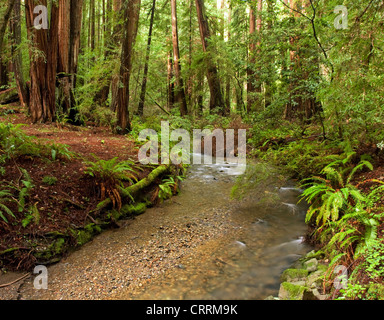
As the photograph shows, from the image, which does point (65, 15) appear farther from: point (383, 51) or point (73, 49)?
point (383, 51)

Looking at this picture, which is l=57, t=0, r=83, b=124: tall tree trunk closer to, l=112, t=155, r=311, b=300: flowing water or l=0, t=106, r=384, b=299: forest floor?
l=0, t=106, r=384, b=299: forest floor

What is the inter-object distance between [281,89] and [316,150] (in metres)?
3.49

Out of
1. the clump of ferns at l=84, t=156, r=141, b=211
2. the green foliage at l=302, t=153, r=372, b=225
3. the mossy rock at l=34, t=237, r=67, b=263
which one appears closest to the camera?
the mossy rock at l=34, t=237, r=67, b=263

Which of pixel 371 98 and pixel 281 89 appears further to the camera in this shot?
pixel 281 89

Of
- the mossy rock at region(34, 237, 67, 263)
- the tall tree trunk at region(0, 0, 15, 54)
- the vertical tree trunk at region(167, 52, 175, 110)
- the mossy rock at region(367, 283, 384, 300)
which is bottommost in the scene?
the mossy rock at region(34, 237, 67, 263)

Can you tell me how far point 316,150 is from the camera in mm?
6859

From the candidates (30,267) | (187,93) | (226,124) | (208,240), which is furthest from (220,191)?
(187,93)

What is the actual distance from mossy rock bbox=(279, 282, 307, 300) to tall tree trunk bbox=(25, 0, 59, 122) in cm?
952

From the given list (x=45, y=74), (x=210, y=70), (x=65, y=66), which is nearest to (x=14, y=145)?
(x=45, y=74)

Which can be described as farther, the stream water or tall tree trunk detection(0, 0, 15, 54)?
tall tree trunk detection(0, 0, 15, 54)

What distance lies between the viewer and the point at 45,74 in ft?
29.1

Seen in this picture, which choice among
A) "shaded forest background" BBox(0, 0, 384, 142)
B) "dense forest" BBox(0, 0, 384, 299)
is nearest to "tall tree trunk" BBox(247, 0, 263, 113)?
"shaded forest background" BBox(0, 0, 384, 142)

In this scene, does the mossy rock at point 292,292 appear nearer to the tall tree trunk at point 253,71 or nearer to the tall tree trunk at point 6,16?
the tall tree trunk at point 6,16

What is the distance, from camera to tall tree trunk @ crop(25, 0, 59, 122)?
28.1 feet
